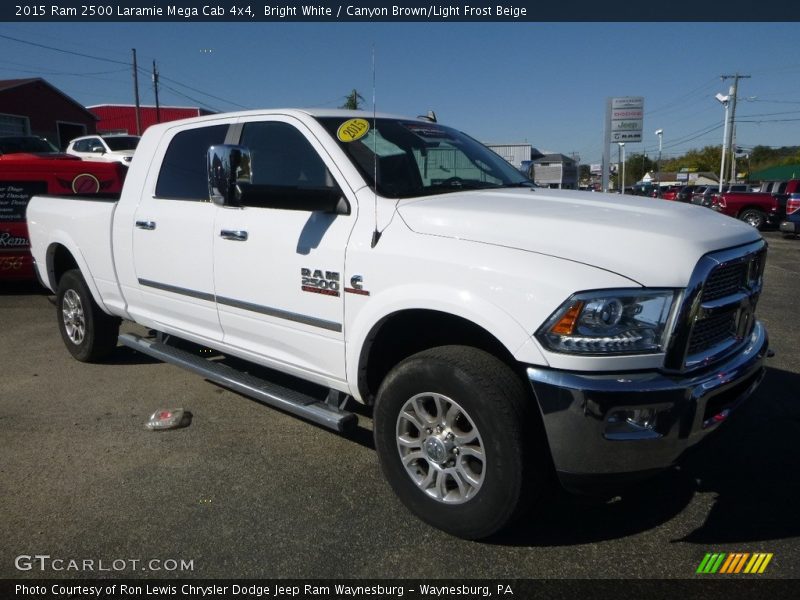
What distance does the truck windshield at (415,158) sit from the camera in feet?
11.3

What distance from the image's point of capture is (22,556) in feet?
9.22

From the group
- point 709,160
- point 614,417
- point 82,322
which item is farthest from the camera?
point 709,160

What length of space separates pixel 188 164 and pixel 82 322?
2103 millimetres

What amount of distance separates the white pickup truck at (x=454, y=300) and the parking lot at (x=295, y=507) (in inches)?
11.6

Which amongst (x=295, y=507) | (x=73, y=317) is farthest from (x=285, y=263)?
(x=73, y=317)

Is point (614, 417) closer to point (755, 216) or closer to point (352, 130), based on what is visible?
point (352, 130)

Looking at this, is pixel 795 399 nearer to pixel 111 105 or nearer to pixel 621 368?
pixel 621 368

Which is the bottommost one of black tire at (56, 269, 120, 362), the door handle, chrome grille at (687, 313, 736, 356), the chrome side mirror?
black tire at (56, 269, 120, 362)

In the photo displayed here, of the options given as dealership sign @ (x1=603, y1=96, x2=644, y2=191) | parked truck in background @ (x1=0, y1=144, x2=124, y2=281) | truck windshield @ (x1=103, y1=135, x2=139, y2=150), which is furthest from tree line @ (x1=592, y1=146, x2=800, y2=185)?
parked truck in background @ (x1=0, y1=144, x2=124, y2=281)

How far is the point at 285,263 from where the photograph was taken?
3473mm

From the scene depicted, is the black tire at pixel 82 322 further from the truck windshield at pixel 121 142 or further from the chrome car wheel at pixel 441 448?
the truck windshield at pixel 121 142

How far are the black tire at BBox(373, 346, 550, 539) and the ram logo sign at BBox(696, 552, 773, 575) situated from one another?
0.79 metres

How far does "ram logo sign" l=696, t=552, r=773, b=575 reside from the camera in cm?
271

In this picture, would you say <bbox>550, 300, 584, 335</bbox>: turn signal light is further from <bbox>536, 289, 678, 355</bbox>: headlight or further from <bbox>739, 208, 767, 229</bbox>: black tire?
<bbox>739, 208, 767, 229</bbox>: black tire
